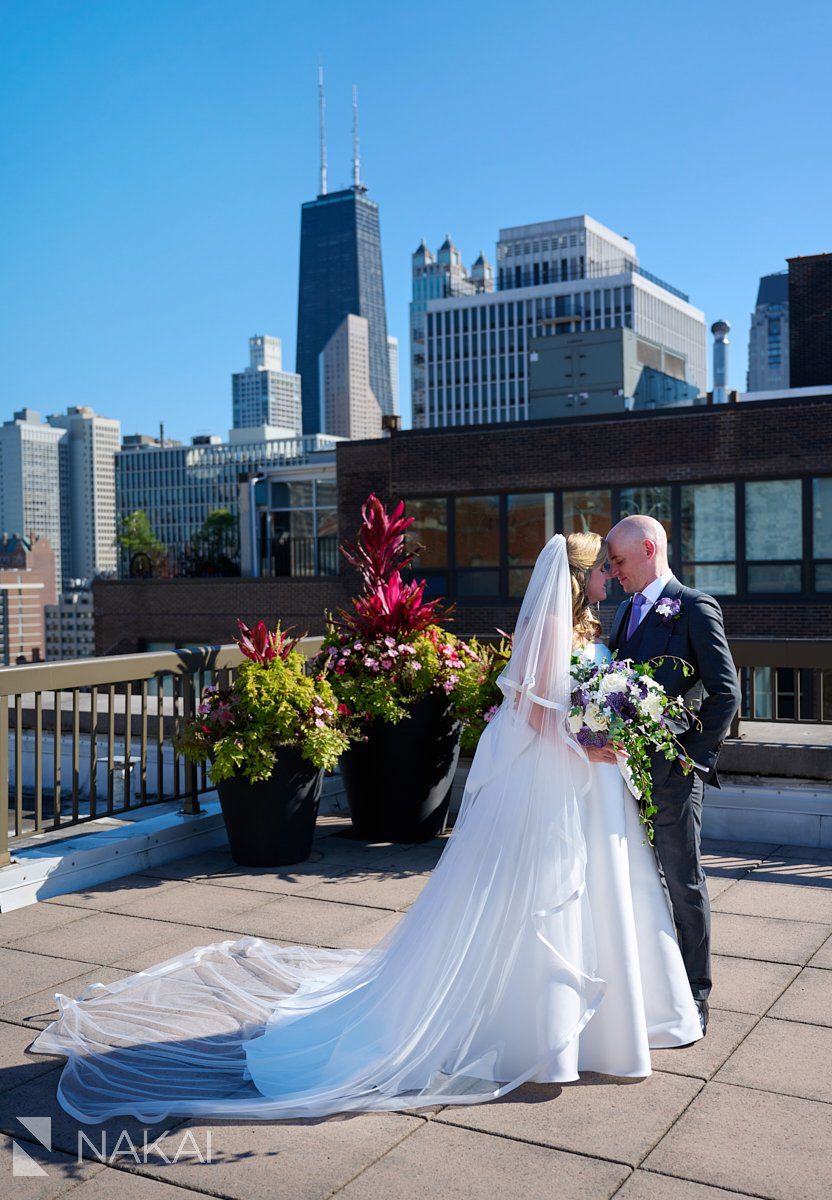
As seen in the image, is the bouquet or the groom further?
the groom

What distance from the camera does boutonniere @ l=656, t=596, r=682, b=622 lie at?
14.1 feet

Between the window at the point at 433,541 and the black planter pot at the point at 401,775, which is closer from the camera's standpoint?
the black planter pot at the point at 401,775

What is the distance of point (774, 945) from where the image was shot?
17.6 ft

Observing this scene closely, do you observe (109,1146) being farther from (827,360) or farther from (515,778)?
(827,360)

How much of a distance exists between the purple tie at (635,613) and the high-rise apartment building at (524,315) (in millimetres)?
155448

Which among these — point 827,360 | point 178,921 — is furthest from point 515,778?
point 827,360

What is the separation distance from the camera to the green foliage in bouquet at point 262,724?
6672mm

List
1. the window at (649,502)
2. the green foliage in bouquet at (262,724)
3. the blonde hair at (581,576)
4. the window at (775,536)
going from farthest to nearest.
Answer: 1. the window at (649,502)
2. the window at (775,536)
3. the green foliage in bouquet at (262,724)
4. the blonde hair at (581,576)

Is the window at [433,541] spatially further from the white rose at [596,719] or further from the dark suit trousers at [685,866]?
the white rose at [596,719]

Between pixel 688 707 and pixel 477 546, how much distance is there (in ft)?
83.2

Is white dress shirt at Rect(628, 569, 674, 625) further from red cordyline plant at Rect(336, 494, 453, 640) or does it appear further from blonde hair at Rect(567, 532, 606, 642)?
red cordyline plant at Rect(336, 494, 453, 640)

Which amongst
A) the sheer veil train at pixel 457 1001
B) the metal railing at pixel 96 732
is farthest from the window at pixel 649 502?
the sheer veil train at pixel 457 1001

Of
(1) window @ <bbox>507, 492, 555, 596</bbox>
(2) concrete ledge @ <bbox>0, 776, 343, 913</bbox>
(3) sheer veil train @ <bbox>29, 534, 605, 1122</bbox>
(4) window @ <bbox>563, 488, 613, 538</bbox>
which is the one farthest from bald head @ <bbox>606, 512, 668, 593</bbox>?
(1) window @ <bbox>507, 492, 555, 596</bbox>

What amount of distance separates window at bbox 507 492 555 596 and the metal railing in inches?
725
